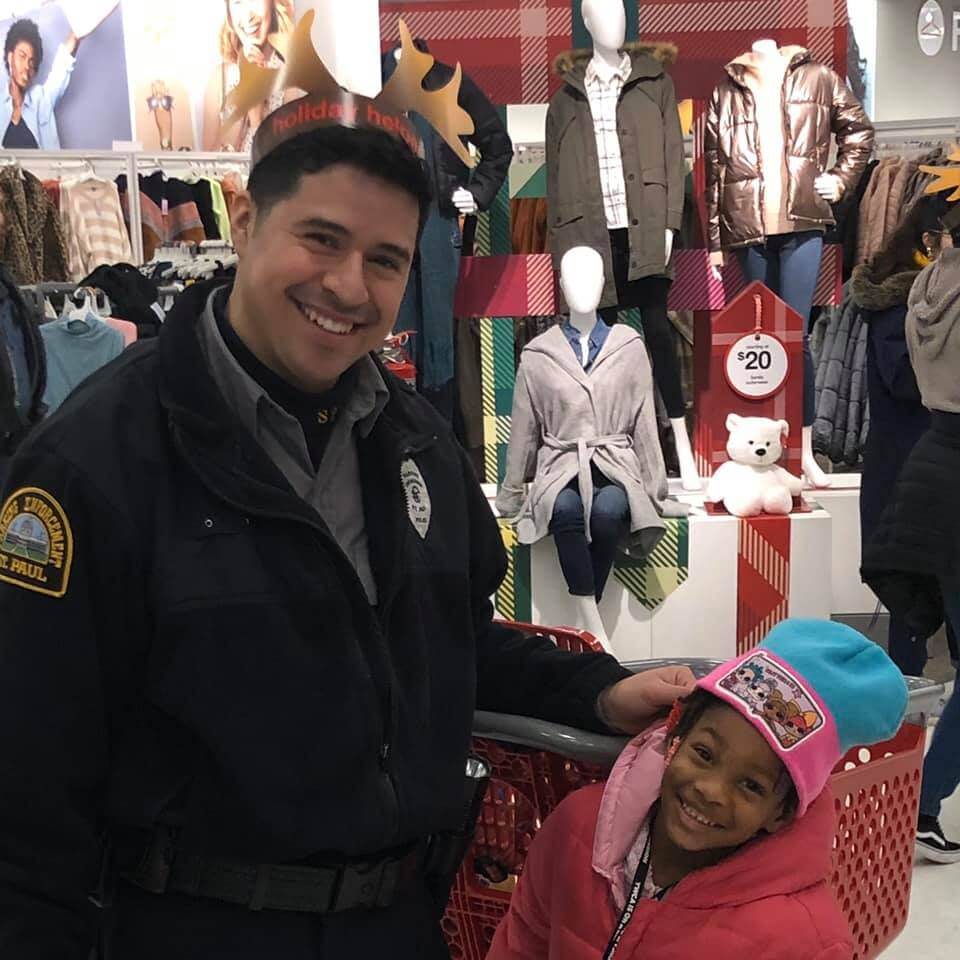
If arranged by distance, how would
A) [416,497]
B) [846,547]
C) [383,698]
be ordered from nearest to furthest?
[383,698] < [416,497] < [846,547]

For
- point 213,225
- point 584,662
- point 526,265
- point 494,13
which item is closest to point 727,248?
point 526,265

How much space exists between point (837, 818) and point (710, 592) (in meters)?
2.84

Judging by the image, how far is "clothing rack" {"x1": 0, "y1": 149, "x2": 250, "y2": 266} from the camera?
19.4 ft

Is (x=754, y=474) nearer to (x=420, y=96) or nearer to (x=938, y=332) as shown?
(x=938, y=332)

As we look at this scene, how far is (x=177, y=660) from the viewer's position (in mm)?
1093

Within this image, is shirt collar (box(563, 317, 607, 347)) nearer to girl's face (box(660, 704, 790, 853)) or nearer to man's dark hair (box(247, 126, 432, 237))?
girl's face (box(660, 704, 790, 853))

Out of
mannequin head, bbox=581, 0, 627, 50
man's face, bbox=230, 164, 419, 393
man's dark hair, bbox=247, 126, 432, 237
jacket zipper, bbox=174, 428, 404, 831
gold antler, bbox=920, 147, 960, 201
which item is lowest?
jacket zipper, bbox=174, 428, 404, 831

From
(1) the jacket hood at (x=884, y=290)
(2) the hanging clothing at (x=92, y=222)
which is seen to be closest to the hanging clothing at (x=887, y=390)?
(1) the jacket hood at (x=884, y=290)

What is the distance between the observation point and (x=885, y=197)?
18.7 feet

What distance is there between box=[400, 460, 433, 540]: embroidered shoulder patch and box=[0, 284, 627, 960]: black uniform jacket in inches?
3.5

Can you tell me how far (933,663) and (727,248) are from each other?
197 cm

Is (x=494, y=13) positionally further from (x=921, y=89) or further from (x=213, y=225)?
(x=921, y=89)

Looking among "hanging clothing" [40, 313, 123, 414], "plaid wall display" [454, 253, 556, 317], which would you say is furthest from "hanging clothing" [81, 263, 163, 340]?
"plaid wall display" [454, 253, 556, 317]

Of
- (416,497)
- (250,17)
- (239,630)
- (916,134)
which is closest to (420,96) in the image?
(416,497)
